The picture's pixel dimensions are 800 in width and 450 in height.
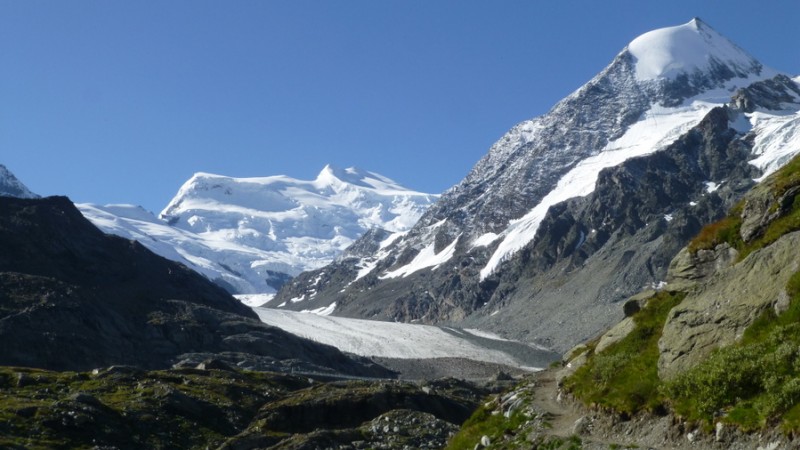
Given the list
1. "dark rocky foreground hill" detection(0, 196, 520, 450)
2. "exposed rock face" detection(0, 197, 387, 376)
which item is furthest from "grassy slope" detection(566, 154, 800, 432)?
"exposed rock face" detection(0, 197, 387, 376)

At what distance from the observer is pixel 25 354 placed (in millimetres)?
120438

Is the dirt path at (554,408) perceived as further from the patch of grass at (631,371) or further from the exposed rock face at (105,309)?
the exposed rock face at (105,309)

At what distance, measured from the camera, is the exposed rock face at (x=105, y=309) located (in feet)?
415

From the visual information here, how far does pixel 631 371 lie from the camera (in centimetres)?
2619

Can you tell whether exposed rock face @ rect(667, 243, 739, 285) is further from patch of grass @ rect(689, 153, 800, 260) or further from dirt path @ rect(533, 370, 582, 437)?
dirt path @ rect(533, 370, 582, 437)

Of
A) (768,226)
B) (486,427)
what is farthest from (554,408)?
(768,226)

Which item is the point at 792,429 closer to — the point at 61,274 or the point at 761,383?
the point at 761,383

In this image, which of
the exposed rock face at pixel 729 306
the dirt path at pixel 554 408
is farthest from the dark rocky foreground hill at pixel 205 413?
the exposed rock face at pixel 729 306

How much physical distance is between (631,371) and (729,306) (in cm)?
341

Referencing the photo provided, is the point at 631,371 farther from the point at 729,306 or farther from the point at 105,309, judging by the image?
the point at 105,309

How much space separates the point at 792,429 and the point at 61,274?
151428mm

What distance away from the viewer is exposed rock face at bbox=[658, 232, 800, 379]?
2347cm

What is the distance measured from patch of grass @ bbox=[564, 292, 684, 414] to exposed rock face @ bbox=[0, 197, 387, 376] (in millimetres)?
104078

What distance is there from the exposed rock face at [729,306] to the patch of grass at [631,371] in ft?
2.29
